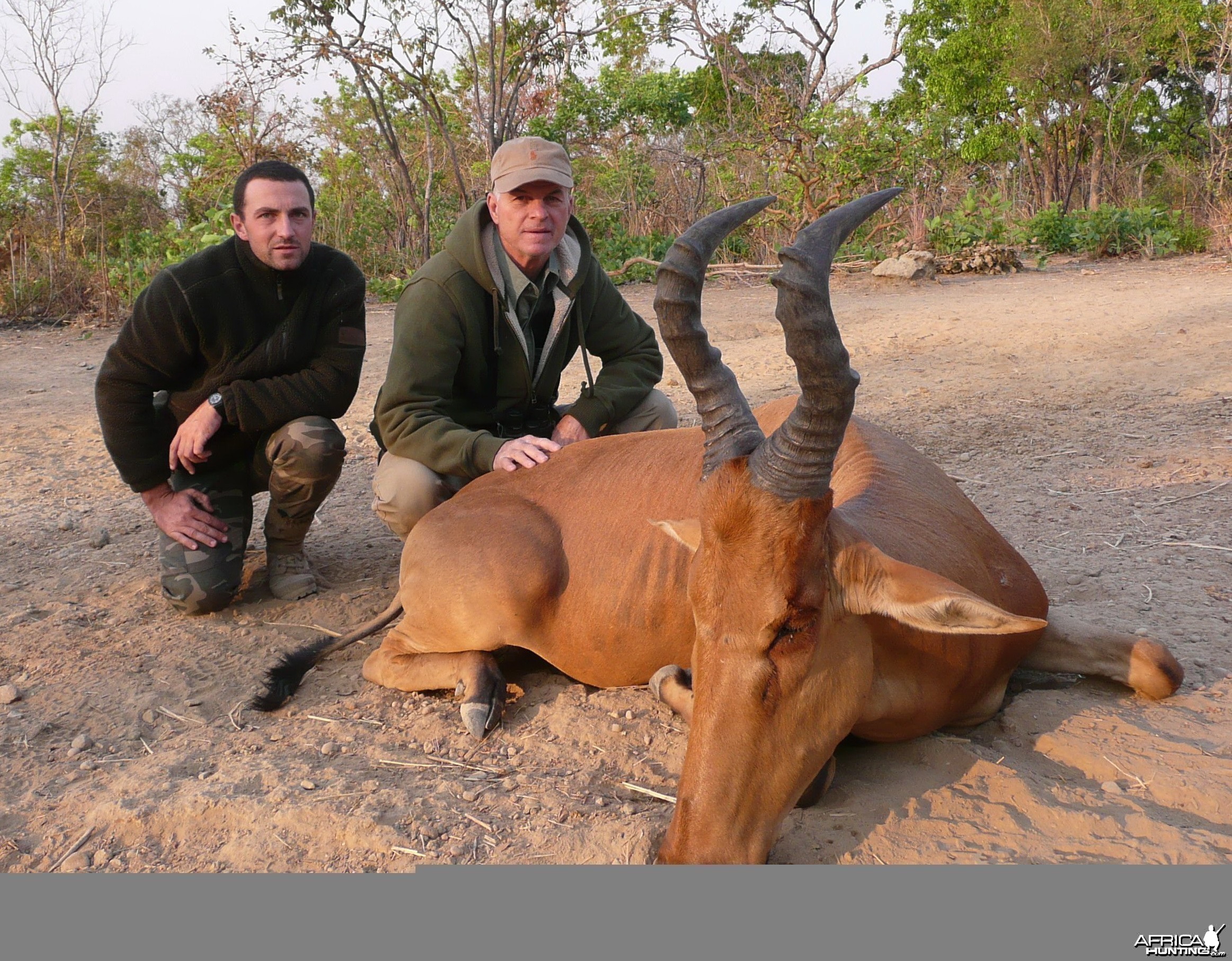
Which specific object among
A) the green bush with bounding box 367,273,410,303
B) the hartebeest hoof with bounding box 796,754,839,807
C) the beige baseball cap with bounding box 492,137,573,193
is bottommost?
the hartebeest hoof with bounding box 796,754,839,807

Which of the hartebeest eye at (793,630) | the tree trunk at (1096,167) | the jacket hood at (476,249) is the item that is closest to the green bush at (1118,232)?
the tree trunk at (1096,167)

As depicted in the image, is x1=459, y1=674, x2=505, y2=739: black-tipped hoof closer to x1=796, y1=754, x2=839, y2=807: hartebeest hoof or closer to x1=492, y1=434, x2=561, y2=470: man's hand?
x1=492, y1=434, x2=561, y2=470: man's hand

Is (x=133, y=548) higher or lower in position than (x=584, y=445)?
lower

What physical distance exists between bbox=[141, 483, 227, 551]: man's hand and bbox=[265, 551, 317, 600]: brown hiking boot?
0.34 metres

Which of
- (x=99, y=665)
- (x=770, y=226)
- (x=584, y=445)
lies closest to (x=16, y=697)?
(x=99, y=665)

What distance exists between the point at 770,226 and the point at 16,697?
17.9 m

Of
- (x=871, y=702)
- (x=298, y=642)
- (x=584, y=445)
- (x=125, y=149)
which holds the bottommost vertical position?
(x=298, y=642)

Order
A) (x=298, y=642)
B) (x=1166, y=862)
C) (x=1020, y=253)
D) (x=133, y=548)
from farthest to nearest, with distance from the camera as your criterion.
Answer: (x=1020, y=253) → (x=133, y=548) → (x=298, y=642) → (x=1166, y=862)

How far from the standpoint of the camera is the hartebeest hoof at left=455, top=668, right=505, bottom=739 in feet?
14.6

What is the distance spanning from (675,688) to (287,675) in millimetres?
1781

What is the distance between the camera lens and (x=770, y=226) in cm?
2084

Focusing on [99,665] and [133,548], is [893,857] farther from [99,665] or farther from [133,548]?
[133,548]

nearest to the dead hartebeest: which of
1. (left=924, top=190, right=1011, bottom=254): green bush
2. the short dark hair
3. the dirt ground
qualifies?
the dirt ground

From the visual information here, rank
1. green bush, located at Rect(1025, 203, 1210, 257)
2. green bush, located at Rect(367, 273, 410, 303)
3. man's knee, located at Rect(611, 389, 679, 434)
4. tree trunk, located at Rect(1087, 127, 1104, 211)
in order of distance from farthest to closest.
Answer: tree trunk, located at Rect(1087, 127, 1104, 211), green bush, located at Rect(1025, 203, 1210, 257), green bush, located at Rect(367, 273, 410, 303), man's knee, located at Rect(611, 389, 679, 434)
